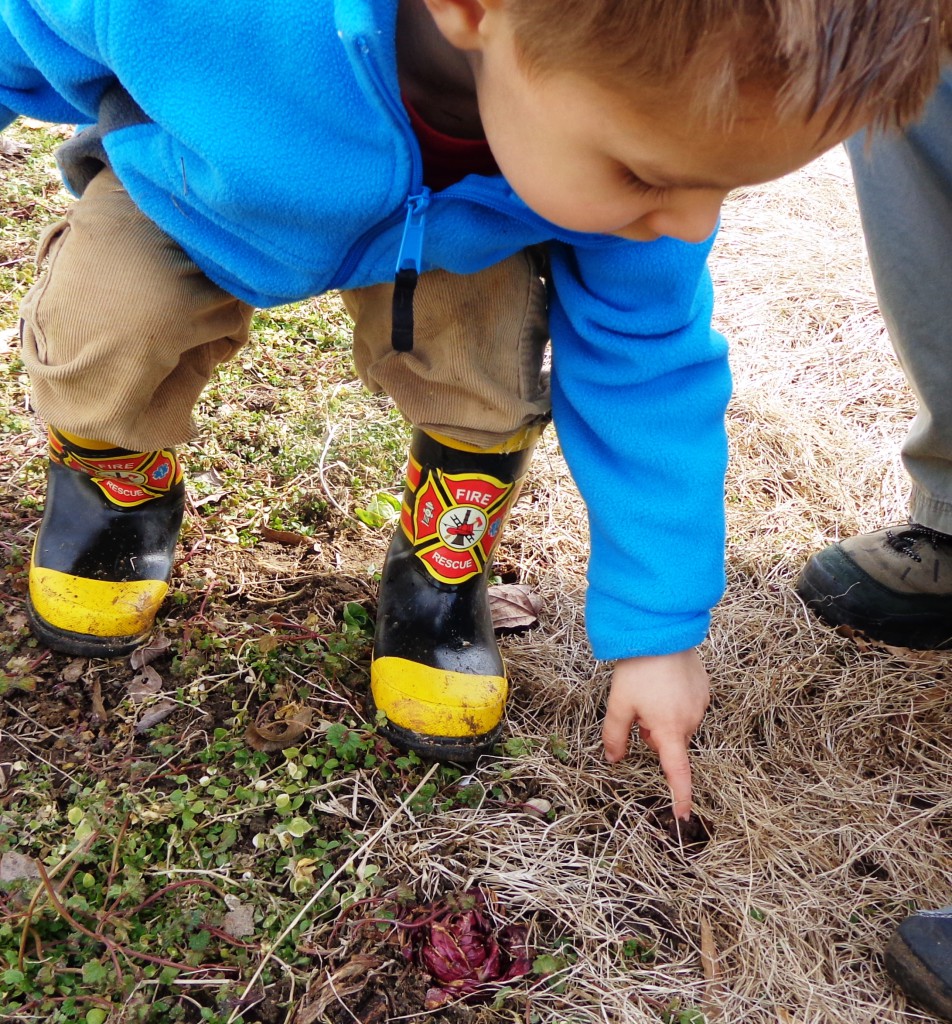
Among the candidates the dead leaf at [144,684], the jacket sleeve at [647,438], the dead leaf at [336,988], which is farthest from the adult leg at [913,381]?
the dead leaf at [144,684]

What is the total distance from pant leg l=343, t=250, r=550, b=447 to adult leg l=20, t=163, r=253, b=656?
34 centimetres

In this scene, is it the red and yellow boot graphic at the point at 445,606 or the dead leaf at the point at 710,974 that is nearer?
the dead leaf at the point at 710,974

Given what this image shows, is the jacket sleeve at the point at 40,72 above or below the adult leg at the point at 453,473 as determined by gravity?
above

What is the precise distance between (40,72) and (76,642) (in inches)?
36.6

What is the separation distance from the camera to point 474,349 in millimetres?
1673

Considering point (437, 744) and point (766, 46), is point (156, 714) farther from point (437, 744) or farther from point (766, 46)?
point (766, 46)

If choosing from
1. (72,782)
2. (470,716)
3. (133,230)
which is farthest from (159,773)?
(133,230)

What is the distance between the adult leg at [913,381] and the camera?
1849 millimetres

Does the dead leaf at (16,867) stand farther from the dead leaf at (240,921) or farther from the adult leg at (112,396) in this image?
the adult leg at (112,396)

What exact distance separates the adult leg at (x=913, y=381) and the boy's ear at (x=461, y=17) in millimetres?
975

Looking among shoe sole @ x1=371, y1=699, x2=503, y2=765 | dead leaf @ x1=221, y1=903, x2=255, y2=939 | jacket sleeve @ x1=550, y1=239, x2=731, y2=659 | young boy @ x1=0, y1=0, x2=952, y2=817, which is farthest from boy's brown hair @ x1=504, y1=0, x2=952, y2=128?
dead leaf @ x1=221, y1=903, x2=255, y2=939

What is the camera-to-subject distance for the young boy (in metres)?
0.96

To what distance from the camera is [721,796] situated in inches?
66.4

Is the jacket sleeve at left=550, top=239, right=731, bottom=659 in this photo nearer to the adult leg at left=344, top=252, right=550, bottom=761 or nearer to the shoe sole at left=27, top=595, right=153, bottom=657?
the adult leg at left=344, top=252, right=550, bottom=761
